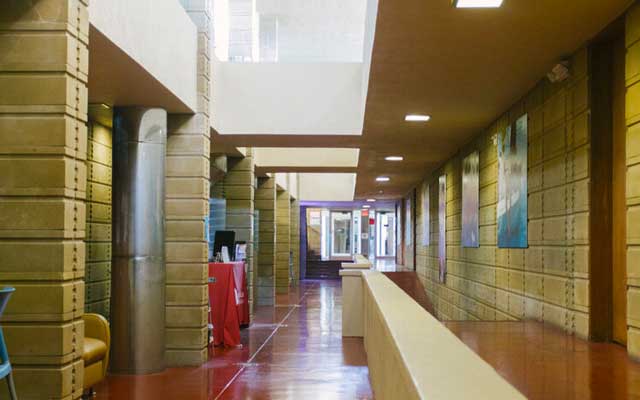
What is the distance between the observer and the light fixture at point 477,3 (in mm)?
4977

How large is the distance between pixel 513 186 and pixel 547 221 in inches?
51.9

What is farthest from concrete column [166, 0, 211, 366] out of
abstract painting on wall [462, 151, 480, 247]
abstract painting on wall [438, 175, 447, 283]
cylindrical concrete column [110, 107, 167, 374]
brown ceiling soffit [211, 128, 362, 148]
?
abstract painting on wall [438, 175, 447, 283]

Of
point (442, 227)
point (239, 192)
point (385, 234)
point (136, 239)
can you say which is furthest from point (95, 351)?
point (385, 234)

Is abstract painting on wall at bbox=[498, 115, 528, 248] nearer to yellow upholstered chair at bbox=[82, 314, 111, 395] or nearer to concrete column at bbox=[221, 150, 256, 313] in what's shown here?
yellow upholstered chair at bbox=[82, 314, 111, 395]

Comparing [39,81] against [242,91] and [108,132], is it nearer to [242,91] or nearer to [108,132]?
[108,132]

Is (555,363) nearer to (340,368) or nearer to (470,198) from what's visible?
(340,368)

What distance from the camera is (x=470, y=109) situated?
9047 millimetres

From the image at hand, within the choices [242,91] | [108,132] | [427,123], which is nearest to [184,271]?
[108,132]

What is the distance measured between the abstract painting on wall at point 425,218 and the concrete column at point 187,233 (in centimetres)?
1003

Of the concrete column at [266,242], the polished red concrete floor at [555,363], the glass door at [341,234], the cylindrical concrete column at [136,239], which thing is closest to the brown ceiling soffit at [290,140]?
the cylindrical concrete column at [136,239]

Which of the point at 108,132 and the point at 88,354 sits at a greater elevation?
the point at 108,132

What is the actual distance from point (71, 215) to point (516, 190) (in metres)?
5.41

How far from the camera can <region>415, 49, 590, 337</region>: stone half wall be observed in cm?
629

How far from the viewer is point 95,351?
20.8ft
